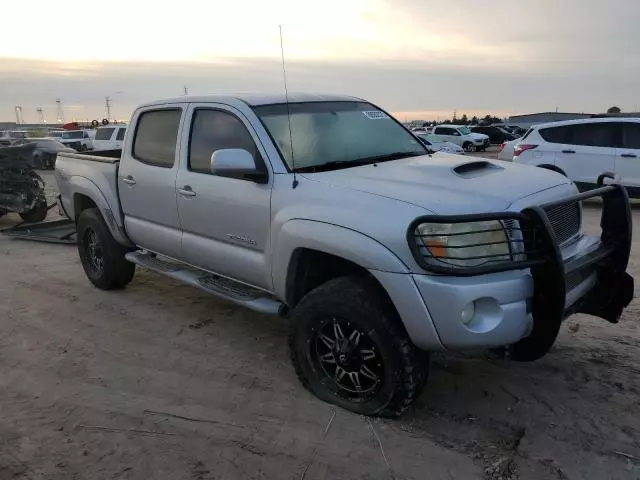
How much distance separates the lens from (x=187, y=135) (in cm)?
472

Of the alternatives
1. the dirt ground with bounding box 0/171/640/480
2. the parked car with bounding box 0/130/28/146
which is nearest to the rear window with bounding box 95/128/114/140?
the parked car with bounding box 0/130/28/146

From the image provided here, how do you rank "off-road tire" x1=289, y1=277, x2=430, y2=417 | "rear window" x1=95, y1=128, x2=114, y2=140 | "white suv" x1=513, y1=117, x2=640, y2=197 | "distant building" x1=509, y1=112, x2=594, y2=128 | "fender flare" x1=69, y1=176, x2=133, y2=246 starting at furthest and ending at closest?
"distant building" x1=509, y1=112, x2=594, y2=128
"rear window" x1=95, y1=128, x2=114, y2=140
"white suv" x1=513, y1=117, x2=640, y2=197
"fender flare" x1=69, y1=176, x2=133, y2=246
"off-road tire" x1=289, y1=277, x2=430, y2=417

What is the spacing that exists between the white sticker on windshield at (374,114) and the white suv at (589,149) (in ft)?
25.6

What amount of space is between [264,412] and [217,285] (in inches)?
48.1

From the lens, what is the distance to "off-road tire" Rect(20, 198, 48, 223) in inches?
420

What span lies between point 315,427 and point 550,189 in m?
1.99

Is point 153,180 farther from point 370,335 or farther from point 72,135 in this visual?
point 72,135

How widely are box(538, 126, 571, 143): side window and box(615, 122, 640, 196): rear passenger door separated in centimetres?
100

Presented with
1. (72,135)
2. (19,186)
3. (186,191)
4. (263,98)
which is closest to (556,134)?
(263,98)

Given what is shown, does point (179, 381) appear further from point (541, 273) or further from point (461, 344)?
point (541, 273)

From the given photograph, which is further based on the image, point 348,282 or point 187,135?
point 187,135

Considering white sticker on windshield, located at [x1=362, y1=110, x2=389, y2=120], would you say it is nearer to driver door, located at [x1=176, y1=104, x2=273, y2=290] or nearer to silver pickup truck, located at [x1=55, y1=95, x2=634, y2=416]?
silver pickup truck, located at [x1=55, y1=95, x2=634, y2=416]

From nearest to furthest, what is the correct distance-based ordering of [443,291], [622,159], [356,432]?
[443,291], [356,432], [622,159]

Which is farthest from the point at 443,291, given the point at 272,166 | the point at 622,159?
the point at 622,159
